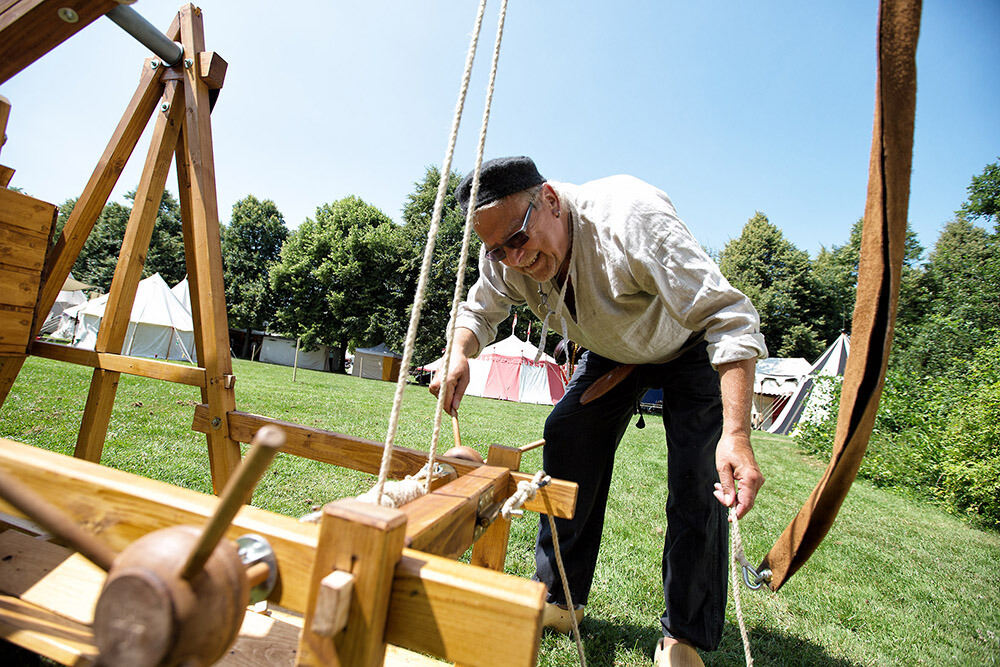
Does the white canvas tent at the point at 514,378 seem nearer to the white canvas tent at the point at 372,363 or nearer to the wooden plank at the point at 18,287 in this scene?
the white canvas tent at the point at 372,363

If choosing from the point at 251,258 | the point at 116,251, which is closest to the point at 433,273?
the point at 251,258

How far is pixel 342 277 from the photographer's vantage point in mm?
26484

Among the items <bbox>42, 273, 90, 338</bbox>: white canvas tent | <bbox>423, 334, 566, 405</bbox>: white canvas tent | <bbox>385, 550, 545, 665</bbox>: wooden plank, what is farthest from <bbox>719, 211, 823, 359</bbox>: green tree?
<bbox>42, 273, 90, 338</bbox>: white canvas tent

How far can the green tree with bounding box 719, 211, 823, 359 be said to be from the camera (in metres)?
27.9

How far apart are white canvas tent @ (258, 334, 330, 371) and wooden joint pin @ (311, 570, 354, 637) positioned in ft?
102

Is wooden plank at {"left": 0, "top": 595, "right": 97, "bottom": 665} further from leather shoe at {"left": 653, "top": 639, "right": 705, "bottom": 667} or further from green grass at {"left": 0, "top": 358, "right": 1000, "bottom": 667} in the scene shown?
leather shoe at {"left": 653, "top": 639, "right": 705, "bottom": 667}

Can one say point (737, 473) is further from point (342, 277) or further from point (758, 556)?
point (342, 277)

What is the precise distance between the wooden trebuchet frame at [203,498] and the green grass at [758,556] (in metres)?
1.30

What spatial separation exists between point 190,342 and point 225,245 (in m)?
13.4

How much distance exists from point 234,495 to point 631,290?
1631 mm

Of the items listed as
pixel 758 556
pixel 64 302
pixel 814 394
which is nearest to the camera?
pixel 758 556

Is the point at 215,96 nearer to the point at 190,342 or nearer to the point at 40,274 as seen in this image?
the point at 40,274

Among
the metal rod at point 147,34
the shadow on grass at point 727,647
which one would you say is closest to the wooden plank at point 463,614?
the shadow on grass at point 727,647

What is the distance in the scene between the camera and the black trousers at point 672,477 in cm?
183
